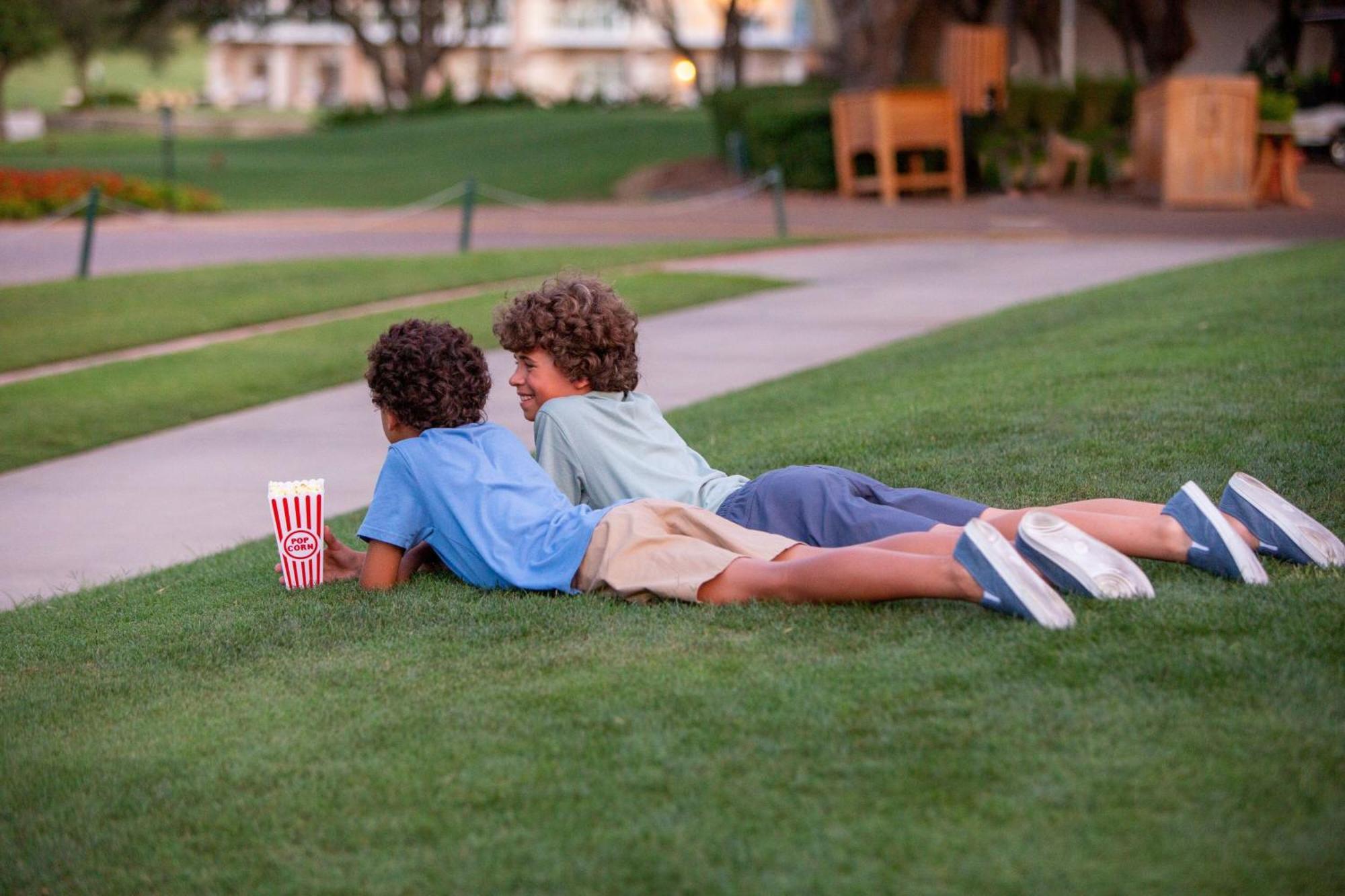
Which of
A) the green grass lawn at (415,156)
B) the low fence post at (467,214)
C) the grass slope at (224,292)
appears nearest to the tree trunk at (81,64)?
the green grass lawn at (415,156)

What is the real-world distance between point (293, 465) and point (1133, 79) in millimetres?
22265

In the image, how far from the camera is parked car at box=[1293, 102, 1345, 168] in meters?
29.3

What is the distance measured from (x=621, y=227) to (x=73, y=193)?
902 centimetres

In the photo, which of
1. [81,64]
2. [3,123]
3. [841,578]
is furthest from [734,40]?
[841,578]

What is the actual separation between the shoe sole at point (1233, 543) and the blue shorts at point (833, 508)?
1.94 feet

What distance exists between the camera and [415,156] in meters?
36.1

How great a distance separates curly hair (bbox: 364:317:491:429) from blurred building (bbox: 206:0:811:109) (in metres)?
71.2

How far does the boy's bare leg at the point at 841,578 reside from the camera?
3.92 meters

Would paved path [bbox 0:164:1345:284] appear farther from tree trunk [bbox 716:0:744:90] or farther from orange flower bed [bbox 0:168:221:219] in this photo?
tree trunk [bbox 716:0:744:90]

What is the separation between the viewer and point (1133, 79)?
26719mm

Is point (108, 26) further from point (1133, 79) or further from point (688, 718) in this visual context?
point (688, 718)

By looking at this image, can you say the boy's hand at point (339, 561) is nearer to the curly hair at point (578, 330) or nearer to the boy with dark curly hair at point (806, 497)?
the boy with dark curly hair at point (806, 497)

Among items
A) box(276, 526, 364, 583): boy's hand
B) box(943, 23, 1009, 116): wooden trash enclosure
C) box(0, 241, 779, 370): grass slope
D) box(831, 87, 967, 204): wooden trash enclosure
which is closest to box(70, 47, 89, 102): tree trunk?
box(831, 87, 967, 204): wooden trash enclosure

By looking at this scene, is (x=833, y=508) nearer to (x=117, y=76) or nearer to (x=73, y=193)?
(x=73, y=193)
